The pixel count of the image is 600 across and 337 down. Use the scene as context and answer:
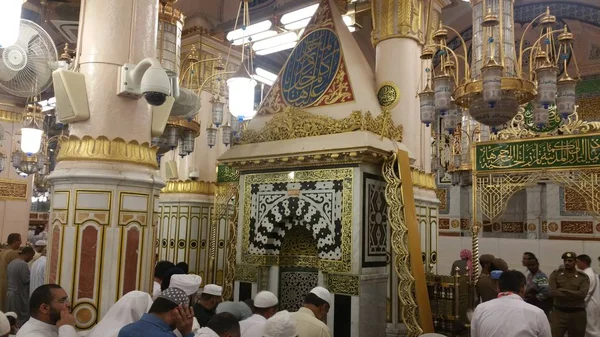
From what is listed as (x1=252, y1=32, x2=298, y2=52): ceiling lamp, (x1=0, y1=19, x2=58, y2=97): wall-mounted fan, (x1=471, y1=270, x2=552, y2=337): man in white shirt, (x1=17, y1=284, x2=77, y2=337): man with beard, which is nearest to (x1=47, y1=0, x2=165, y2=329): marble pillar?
(x1=0, y1=19, x2=58, y2=97): wall-mounted fan

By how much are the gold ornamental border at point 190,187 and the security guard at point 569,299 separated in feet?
14.9

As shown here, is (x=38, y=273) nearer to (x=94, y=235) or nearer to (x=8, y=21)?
(x=94, y=235)

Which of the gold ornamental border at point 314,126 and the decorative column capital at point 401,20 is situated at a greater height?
the decorative column capital at point 401,20

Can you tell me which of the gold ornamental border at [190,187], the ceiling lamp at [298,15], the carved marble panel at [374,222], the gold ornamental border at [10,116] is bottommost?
the carved marble panel at [374,222]

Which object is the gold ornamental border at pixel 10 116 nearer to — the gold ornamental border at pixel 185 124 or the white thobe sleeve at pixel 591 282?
the gold ornamental border at pixel 185 124

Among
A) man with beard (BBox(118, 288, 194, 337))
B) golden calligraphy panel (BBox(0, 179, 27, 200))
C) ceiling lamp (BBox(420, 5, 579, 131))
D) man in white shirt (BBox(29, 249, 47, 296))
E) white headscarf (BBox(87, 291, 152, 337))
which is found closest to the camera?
man with beard (BBox(118, 288, 194, 337))

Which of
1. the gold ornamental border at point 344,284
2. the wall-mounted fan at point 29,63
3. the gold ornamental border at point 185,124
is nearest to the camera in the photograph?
the wall-mounted fan at point 29,63

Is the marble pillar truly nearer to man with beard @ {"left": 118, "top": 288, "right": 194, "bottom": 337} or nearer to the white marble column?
man with beard @ {"left": 118, "top": 288, "right": 194, "bottom": 337}

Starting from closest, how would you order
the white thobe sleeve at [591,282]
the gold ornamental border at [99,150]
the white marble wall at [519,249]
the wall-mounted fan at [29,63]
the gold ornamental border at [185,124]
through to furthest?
1. the gold ornamental border at [99,150]
2. the wall-mounted fan at [29,63]
3. the gold ornamental border at [185,124]
4. the white thobe sleeve at [591,282]
5. the white marble wall at [519,249]

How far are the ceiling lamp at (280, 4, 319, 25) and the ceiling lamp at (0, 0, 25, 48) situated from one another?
507cm

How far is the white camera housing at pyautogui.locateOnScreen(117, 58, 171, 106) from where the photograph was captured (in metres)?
2.91

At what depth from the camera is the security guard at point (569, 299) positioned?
444 centimetres

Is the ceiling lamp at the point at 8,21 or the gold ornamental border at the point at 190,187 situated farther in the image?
the gold ornamental border at the point at 190,187

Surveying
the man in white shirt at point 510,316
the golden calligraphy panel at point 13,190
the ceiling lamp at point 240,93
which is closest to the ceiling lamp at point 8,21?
the ceiling lamp at point 240,93
